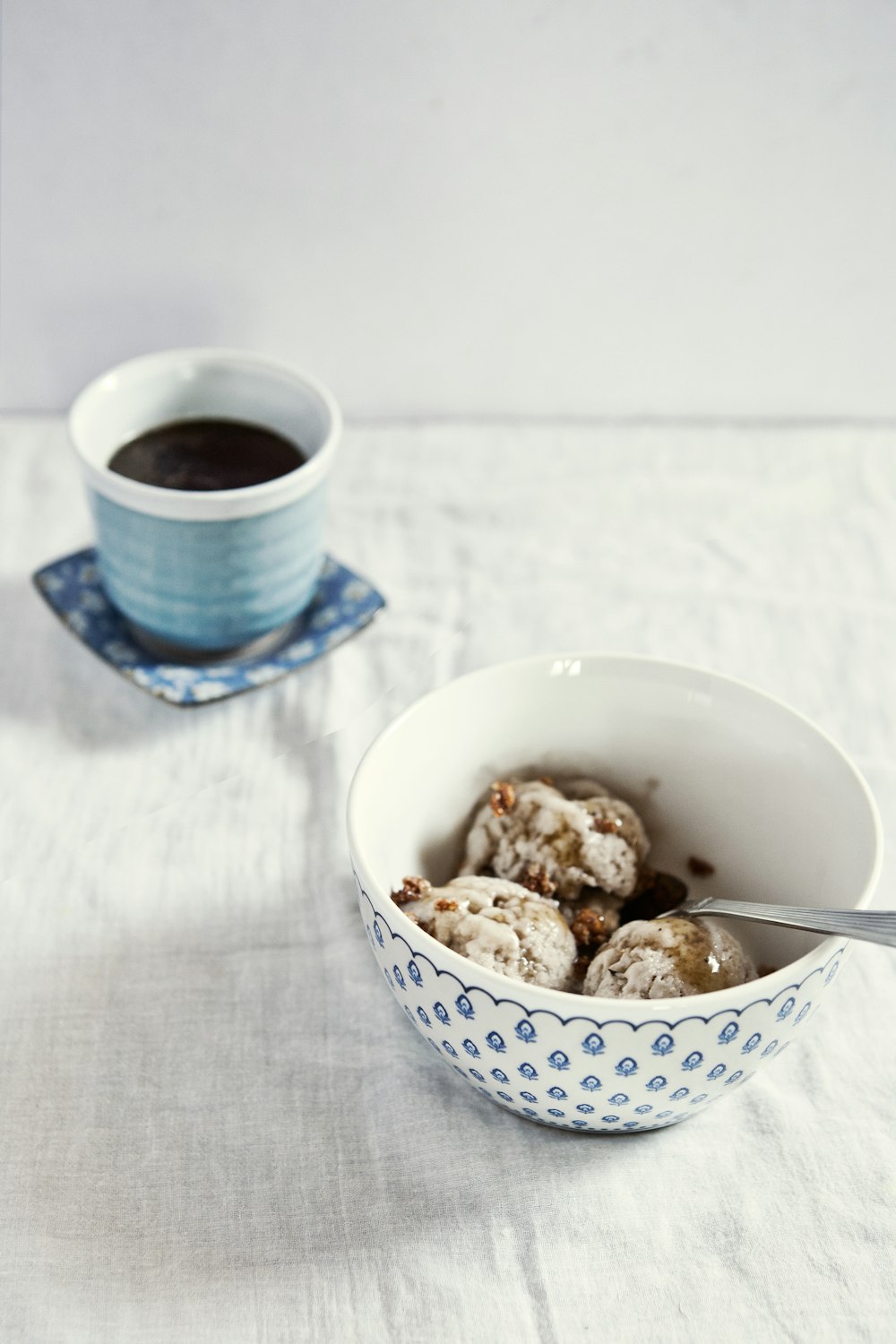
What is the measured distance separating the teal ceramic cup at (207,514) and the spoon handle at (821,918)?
1.30 ft

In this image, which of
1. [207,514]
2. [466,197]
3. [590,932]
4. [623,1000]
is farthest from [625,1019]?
[466,197]

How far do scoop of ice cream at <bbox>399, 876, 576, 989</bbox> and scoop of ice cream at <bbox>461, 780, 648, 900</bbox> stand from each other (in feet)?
0.11

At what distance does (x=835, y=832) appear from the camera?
57cm

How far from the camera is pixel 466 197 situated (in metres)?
0.96

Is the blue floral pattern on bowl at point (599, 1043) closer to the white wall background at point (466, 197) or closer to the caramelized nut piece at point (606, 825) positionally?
the caramelized nut piece at point (606, 825)

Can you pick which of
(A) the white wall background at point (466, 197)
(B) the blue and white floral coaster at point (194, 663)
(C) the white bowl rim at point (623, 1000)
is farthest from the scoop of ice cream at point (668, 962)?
(A) the white wall background at point (466, 197)

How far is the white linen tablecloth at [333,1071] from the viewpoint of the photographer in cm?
50

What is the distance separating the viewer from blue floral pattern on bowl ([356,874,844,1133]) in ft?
1.51

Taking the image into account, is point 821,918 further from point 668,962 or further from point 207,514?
point 207,514

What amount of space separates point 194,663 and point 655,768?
37 centimetres

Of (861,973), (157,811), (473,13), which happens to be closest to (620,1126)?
(861,973)

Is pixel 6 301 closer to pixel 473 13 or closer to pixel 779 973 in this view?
pixel 473 13

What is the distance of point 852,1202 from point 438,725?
11.7 inches

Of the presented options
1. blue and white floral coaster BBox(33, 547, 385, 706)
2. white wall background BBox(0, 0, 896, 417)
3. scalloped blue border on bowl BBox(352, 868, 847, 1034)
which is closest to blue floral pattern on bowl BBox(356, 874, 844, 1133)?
scalloped blue border on bowl BBox(352, 868, 847, 1034)
